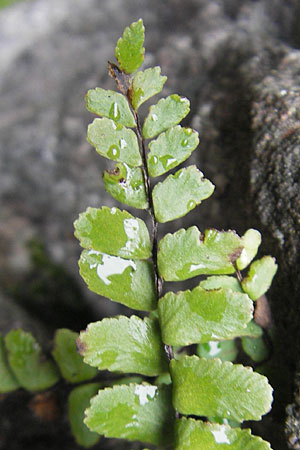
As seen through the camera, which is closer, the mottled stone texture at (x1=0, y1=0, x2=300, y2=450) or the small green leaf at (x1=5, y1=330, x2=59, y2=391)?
the mottled stone texture at (x1=0, y1=0, x2=300, y2=450)

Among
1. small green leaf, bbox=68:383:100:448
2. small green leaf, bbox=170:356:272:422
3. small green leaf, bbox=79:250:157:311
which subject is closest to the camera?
small green leaf, bbox=170:356:272:422

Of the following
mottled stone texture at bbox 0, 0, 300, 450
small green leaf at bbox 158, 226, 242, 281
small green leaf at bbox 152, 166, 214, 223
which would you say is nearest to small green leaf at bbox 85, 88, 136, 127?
small green leaf at bbox 152, 166, 214, 223

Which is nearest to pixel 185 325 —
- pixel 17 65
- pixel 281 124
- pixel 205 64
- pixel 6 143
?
pixel 281 124

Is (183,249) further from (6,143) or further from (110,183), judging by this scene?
(6,143)

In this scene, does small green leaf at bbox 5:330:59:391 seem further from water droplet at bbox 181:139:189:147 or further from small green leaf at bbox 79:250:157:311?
water droplet at bbox 181:139:189:147

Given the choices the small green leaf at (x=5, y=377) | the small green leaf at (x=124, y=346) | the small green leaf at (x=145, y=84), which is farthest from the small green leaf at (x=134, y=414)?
the small green leaf at (x=145, y=84)
